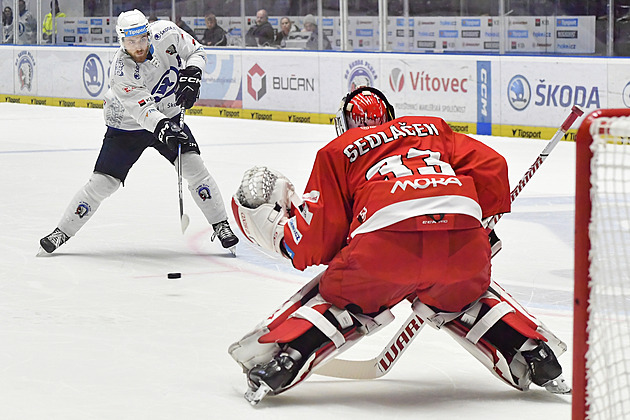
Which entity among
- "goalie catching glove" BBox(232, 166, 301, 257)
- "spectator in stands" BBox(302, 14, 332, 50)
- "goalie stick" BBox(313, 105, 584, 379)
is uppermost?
"spectator in stands" BBox(302, 14, 332, 50)

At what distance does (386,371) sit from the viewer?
3.63m

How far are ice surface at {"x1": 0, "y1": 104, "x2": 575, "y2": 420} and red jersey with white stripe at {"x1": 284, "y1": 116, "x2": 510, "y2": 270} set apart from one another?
538 mm

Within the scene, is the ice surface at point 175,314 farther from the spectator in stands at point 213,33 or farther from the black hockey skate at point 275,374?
the spectator in stands at point 213,33

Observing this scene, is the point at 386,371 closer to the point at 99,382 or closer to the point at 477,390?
the point at 477,390

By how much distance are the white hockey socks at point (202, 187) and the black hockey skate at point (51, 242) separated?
70 cm

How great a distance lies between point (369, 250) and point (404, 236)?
102 mm

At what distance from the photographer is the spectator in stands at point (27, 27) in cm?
1605

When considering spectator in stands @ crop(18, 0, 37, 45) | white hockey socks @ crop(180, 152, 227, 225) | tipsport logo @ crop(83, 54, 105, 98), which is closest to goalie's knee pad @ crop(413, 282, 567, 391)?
white hockey socks @ crop(180, 152, 227, 225)

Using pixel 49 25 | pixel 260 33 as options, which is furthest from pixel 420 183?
pixel 49 25

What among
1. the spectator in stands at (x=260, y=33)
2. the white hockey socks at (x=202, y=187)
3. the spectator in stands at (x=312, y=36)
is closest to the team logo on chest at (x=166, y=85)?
the white hockey socks at (x=202, y=187)

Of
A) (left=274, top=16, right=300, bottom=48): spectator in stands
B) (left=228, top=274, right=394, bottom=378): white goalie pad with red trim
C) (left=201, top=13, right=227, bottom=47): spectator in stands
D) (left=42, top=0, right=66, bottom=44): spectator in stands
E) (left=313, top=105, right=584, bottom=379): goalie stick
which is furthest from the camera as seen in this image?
(left=42, top=0, right=66, bottom=44): spectator in stands

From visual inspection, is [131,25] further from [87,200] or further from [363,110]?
[363,110]

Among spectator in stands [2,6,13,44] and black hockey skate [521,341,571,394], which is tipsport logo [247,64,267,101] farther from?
black hockey skate [521,341,571,394]

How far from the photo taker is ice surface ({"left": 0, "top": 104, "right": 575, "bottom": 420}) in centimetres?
345
